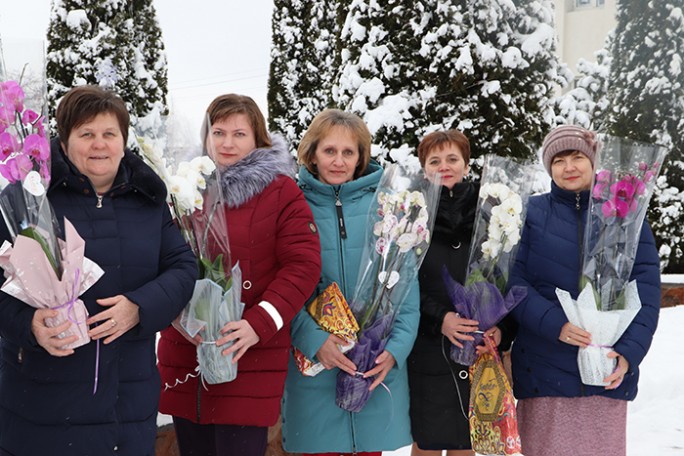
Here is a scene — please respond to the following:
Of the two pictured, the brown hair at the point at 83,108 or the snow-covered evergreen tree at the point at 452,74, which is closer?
the brown hair at the point at 83,108

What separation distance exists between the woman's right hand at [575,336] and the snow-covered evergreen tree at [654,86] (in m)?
8.60

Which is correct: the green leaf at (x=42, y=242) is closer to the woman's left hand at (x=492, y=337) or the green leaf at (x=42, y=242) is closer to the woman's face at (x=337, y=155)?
the woman's face at (x=337, y=155)

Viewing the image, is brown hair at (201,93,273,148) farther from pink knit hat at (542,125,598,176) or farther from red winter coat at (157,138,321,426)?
pink knit hat at (542,125,598,176)

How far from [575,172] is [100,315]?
210 centimetres

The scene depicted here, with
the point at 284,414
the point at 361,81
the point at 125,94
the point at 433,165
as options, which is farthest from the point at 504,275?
the point at 125,94

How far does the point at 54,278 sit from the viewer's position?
79.7 inches

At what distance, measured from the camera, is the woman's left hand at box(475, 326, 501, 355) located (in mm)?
2971

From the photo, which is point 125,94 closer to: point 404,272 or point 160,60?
point 160,60

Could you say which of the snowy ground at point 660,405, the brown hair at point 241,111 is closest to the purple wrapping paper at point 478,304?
the brown hair at point 241,111

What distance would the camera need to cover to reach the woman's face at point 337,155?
9.71ft

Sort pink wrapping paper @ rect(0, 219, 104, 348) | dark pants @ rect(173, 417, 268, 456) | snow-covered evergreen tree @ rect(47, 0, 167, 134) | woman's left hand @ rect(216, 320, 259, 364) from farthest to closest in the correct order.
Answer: snow-covered evergreen tree @ rect(47, 0, 167, 134) < dark pants @ rect(173, 417, 268, 456) < woman's left hand @ rect(216, 320, 259, 364) < pink wrapping paper @ rect(0, 219, 104, 348)

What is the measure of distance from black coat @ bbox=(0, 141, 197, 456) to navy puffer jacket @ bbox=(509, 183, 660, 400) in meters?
1.53

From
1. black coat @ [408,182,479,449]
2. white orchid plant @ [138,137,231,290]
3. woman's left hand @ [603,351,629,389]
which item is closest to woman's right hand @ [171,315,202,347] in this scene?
white orchid plant @ [138,137,231,290]

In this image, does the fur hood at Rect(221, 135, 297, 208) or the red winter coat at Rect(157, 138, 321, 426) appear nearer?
the red winter coat at Rect(157, 138, 321, 426)
